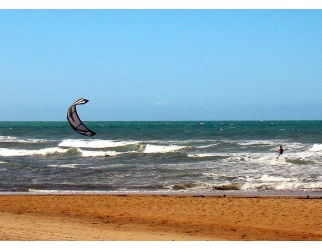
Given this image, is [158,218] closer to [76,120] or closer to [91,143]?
[76,120]

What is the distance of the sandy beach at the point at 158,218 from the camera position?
8367mm

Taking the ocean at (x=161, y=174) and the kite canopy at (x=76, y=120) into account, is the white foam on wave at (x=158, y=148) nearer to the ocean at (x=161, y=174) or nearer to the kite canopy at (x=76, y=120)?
the ocean at (x=161, y=174)

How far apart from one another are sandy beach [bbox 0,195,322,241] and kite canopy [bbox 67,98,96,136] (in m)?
3.13

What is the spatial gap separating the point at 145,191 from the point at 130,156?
1029cm

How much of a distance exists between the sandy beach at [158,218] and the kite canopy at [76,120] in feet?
10.3

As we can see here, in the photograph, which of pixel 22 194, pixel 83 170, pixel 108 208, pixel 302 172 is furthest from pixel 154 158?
pixel 108 208

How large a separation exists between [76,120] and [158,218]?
5476 millimetres

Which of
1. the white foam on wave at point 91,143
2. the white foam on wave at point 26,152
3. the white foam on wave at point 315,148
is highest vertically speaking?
the white foam on wave at point 315,148

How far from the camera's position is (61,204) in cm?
1135

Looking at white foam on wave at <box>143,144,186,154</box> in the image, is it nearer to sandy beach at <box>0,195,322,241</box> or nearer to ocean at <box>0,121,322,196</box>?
ocean at <box>0,121,322,196</box>

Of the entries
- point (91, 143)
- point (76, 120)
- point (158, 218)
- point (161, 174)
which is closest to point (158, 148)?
point (91, 143)

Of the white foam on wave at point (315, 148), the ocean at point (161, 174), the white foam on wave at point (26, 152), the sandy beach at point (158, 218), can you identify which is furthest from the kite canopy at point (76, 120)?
the white foam on wave at point (315, 148)

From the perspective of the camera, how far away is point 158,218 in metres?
10.0

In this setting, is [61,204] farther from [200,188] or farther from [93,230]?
[200,188]
